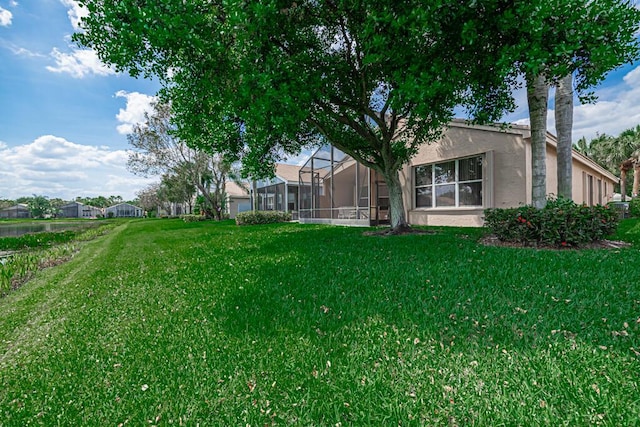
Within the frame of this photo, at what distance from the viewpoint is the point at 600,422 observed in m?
1.53

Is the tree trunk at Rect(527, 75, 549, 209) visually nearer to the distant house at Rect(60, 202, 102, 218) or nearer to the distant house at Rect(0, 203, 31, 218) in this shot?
the distant house at Rect(0, 203, 31, 218)

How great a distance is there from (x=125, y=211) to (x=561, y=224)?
105m

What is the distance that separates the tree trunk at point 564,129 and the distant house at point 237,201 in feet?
104

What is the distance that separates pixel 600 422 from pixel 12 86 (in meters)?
16.2

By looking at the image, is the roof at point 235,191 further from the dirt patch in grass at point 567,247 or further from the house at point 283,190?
the dirt patch in grass at point 567,247

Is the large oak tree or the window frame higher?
the large oak tree

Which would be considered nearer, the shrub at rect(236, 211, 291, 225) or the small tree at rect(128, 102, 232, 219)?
the shrub at rect(236, 211, 291, 225)

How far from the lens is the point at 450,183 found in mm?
11758

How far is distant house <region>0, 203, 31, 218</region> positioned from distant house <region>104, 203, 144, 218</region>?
56.1 ft

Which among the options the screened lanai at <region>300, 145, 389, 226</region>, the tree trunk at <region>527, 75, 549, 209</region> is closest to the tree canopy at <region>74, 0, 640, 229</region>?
the tree trunk at <region>527, 75, 549, 209</region>

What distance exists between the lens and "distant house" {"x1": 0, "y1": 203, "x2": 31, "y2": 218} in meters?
73.2

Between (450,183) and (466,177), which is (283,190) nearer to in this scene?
(450,183)

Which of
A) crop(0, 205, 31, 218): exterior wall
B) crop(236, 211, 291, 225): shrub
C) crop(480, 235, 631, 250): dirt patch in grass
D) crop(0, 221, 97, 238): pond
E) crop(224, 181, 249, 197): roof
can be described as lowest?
crop(0, 221, 97, 238): pond

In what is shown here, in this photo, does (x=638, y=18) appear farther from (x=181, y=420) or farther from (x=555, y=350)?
(x=181, y=420)
